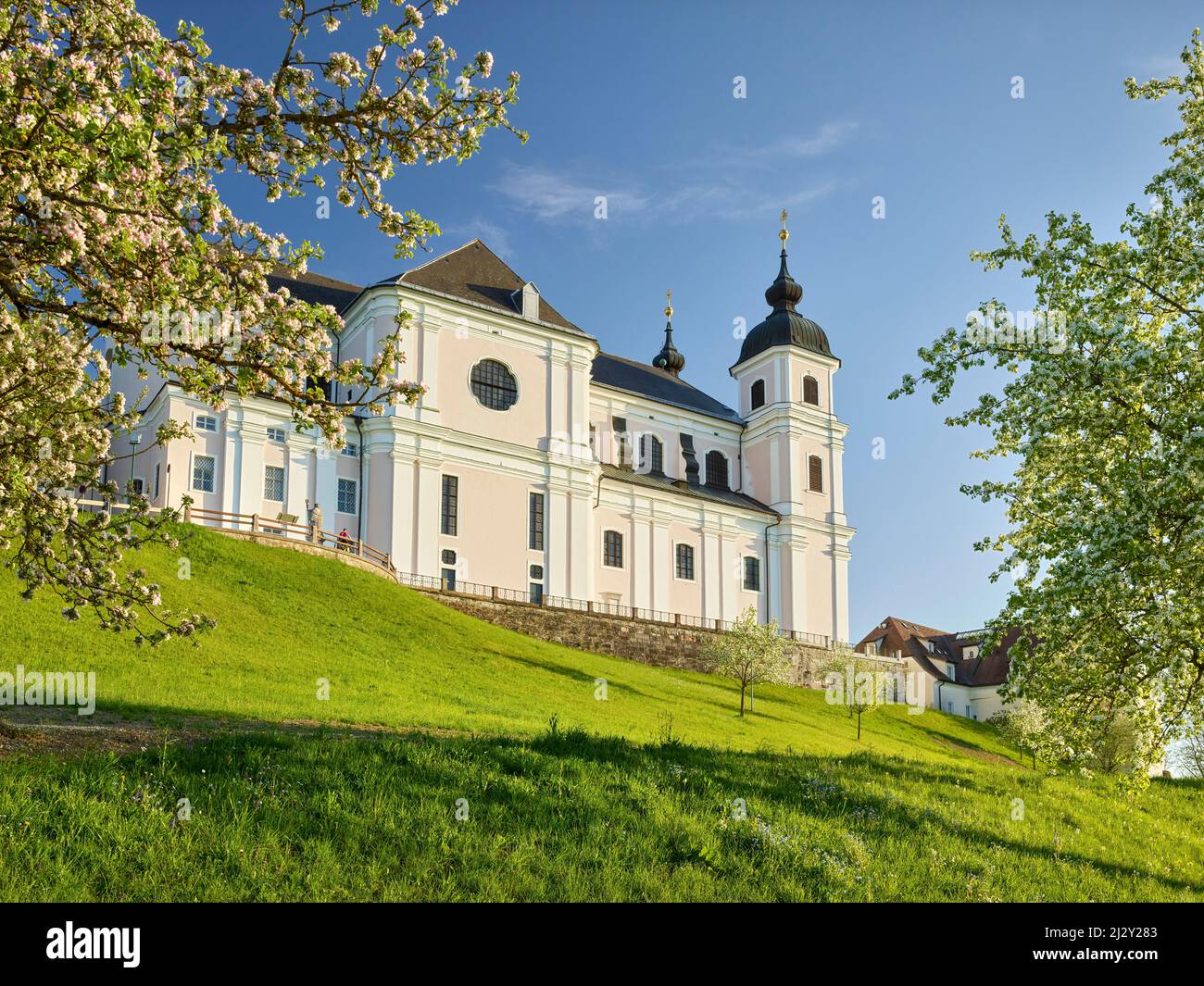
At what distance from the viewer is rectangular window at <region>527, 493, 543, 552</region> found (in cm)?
5222

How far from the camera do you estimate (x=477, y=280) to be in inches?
2147

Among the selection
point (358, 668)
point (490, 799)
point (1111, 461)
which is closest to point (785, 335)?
point (358, 668)

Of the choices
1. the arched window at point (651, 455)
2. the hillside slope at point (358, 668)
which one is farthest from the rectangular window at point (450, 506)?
the arched window at point (651, 455)

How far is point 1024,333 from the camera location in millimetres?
15062

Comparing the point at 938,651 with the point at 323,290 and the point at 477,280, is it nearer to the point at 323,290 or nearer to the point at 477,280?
the point at 477,280

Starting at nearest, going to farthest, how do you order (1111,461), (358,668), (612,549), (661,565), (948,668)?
(1111,461), (358,668), (612,549), (661,565), (948,668)

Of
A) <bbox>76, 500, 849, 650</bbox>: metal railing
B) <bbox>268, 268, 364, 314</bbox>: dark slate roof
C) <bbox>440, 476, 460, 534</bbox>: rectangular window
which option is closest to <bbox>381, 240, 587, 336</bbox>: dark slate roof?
<bbox>268, 268, 364, 314</bbox>: dark slate roof

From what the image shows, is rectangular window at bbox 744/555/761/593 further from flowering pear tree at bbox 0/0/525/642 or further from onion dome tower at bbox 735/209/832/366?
flowering pear tree at bbox 0/0/525/642

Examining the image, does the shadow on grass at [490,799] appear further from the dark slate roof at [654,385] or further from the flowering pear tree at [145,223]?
the dark slate roof at [654,385]

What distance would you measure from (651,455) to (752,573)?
8934 mm

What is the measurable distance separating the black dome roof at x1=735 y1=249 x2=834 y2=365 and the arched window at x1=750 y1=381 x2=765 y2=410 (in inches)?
67.9

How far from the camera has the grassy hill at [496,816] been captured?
9398 millimetres
